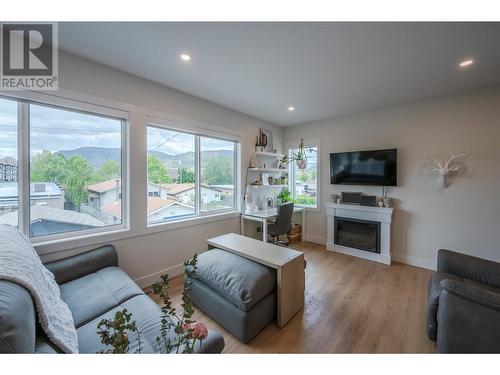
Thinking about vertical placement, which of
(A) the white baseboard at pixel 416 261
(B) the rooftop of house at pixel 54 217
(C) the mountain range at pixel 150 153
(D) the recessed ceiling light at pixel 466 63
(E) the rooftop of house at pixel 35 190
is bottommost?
(A) the white baseboard at pixel 416 261

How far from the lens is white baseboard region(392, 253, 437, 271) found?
2.85m

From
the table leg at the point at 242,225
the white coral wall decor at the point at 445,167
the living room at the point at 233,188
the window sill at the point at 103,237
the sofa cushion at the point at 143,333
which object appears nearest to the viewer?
the sofa cushion at the point at 143,333

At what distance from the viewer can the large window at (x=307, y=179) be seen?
404cm

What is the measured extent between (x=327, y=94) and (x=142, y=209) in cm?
286

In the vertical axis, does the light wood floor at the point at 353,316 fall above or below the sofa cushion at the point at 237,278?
below

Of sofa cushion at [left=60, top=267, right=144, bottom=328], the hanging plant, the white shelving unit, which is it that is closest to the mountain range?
the white shelving unit

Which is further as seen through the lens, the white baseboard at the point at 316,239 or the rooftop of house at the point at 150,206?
the white baseboard at the point at 316,239

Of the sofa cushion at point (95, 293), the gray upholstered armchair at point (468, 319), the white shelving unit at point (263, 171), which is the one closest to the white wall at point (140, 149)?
the sofa cushion at point (95, 293)

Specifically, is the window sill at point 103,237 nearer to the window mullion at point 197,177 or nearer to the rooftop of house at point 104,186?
the window mullion at point 197,177

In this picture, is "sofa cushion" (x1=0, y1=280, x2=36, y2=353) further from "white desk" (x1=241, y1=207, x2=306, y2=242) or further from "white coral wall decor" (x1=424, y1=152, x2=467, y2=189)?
"white coral wall decor" (x1=424, y1=152, x2=467, y2=189)

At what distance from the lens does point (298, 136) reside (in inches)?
167

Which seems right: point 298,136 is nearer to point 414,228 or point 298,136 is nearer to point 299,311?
point 414,228

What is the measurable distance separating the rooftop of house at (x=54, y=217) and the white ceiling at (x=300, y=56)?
1.49m

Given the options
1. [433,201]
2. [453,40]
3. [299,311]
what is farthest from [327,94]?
[299,311]
